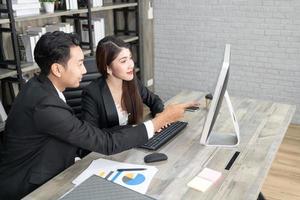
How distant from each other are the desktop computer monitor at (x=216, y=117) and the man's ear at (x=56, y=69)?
27.9 inches

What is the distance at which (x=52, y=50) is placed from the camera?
153 centimetres

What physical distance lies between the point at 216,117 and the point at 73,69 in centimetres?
74

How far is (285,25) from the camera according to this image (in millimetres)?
3699

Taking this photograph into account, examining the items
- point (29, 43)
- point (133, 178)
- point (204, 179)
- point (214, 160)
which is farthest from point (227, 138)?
point (29, 43)

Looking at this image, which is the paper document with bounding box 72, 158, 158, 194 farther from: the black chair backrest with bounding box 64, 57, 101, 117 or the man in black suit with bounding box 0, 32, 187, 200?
the black chair backrest with bounding box 64, 57, 101, 117

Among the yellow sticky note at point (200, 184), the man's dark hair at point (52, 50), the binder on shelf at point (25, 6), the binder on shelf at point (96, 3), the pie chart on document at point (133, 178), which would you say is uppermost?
the binder on shelf at point (96, 3)

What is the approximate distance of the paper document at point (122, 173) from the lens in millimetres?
1369

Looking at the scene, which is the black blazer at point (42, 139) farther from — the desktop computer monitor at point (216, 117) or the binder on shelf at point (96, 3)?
the binder on shelf at point (96, 3)

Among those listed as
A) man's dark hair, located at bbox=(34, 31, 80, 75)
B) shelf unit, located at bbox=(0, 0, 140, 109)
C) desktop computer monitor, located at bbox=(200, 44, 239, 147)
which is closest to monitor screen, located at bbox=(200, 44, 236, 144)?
desktop computer monitor, located at bbox=(200, 44, 239, 147)

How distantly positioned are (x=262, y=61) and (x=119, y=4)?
1777 millimetres

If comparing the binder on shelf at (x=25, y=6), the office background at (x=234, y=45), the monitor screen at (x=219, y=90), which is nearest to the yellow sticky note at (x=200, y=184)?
the monitor screen at (x=219, y=90)

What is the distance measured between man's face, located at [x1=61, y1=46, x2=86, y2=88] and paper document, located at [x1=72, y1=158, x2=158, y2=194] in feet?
1.28

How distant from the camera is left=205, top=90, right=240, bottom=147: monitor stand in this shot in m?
1.70

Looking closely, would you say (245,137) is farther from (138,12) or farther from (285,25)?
(138,12)
